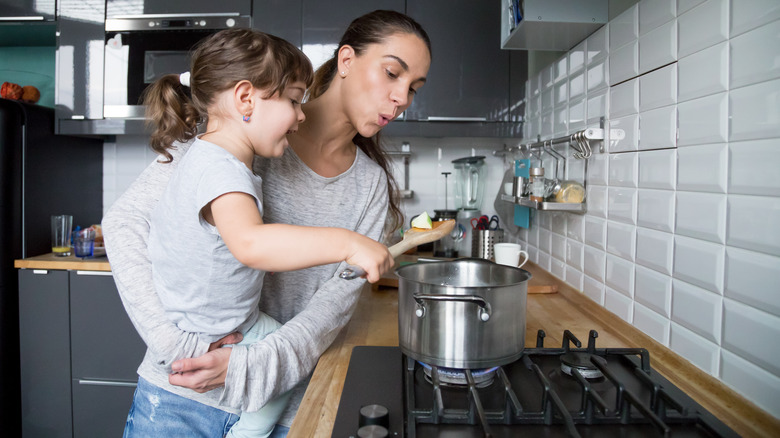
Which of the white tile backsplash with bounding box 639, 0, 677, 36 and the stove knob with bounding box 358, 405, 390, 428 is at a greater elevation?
the white tile backsplash with bounding box 639, 0, 677, 36

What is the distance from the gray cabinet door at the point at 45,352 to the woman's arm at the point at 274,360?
156cm

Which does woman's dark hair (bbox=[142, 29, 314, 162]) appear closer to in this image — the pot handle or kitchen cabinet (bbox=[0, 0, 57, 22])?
the pot handle

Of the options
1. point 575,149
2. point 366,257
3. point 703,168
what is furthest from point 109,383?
point 703,168

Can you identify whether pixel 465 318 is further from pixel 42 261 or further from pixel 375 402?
pixel 42 261

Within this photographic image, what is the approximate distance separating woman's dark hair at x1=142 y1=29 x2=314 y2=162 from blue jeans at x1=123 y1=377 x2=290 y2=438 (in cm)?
44

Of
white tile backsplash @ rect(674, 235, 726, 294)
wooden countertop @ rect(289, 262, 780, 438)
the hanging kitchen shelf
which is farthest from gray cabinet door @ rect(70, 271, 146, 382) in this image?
white tile backsplash @ rect(674, 235, 726, 294)

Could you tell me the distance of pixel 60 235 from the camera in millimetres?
2174

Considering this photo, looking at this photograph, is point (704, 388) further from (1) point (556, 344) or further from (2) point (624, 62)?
(2) point (624, 62)

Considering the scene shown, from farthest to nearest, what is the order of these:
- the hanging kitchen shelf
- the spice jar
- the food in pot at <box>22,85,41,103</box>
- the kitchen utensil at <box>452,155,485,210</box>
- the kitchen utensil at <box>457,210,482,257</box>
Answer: the kitchen utensil at <box>452,155,485,210</box> < the food in pot at <box>22,85,41,103</box> < the kitchen utensil at <box>457,210,482,257</box> < the spice jar < the hanging kitchen shelf

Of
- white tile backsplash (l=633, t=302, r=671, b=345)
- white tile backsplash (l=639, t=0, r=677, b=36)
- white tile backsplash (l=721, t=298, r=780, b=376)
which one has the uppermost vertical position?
white tile backsplash (l=639, t=0, r=677, b=36)

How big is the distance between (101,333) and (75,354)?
0.48ft

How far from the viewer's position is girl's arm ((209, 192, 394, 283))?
69 cm

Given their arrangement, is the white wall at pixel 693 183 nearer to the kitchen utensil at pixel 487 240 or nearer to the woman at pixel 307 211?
the woman at pixel 307 211

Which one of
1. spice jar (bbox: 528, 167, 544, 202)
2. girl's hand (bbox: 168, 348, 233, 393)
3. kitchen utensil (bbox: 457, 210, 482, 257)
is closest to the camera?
girl's hand (bbox: 168, 348, 233, 393)
